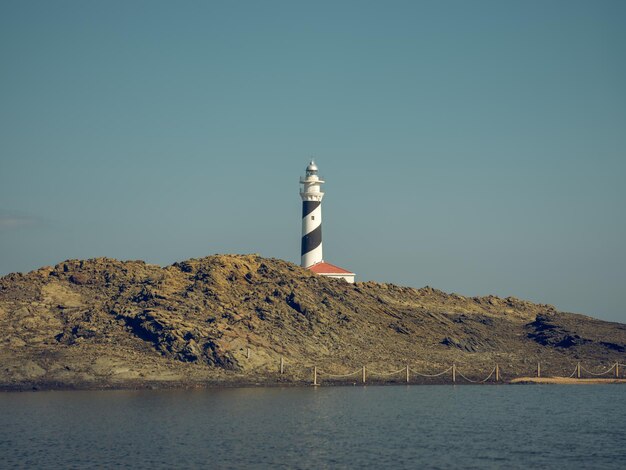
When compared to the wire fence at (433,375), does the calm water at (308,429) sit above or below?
below

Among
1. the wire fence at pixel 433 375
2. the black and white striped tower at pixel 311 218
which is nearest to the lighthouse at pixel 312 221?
the black and white striped tower at pixel 311 218

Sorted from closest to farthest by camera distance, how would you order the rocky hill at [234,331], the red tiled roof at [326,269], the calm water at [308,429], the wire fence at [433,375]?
the calm water at [308,429] < the rocky hill at [234,331] < the wire fence at [433,375] < the red tiled roof at [326,269]

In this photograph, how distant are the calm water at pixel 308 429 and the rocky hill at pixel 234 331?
251cm

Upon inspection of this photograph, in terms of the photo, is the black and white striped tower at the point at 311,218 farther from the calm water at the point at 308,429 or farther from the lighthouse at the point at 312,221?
the calm water at the point at 308,429

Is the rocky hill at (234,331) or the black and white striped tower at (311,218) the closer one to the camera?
the rocky hill at (234,331)

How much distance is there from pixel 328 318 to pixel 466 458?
1329 inches

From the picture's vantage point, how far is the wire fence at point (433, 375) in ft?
217

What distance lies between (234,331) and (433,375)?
1594 centimetres

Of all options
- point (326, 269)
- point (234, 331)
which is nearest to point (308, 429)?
point (234, 331)

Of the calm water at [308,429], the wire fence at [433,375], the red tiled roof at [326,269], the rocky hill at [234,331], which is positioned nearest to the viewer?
the calm water at [308,429]

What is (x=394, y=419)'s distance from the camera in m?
51.8

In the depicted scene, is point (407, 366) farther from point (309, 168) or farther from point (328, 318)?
point (309, 168)

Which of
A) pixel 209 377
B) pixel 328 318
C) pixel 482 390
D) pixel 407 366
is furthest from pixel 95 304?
pixel 482 390

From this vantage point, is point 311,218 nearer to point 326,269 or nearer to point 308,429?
point 326,269
